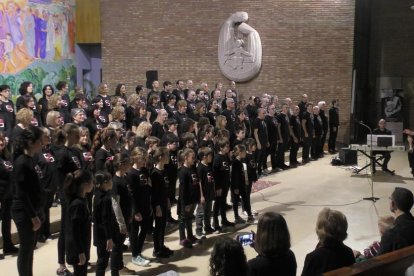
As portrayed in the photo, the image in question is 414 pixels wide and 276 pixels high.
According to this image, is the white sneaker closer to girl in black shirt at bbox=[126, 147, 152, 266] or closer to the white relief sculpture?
girl in black shirt at bbox=[126, 147, 152, 266]

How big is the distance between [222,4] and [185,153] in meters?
11.8

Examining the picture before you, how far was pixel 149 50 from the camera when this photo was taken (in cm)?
1853

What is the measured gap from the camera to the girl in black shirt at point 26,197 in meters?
5.05

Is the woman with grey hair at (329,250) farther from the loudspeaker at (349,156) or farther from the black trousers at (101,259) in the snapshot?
the loudspeaker at (349,156)

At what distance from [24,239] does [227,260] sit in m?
2.86

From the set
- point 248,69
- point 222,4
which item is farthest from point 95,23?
point 248,69

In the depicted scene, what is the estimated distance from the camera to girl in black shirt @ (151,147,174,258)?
6.53 m

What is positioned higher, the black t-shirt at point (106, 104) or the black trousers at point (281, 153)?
the black t-shirt at point (106, 104)

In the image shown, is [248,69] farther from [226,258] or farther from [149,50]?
[226,258]

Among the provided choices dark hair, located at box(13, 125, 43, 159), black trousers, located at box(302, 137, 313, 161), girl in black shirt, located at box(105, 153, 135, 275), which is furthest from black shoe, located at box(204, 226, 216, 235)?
black trousers, located at box(302, 137, 313, 161)

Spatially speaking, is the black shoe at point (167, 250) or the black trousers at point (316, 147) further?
the black trousers at point (316, 147)

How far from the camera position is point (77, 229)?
16.3ft

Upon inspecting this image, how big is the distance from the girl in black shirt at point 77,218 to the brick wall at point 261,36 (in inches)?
519

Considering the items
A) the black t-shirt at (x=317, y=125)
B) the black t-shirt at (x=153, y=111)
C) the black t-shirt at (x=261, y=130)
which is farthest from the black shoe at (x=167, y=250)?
the black t-shirt at (x=317, y=125)
